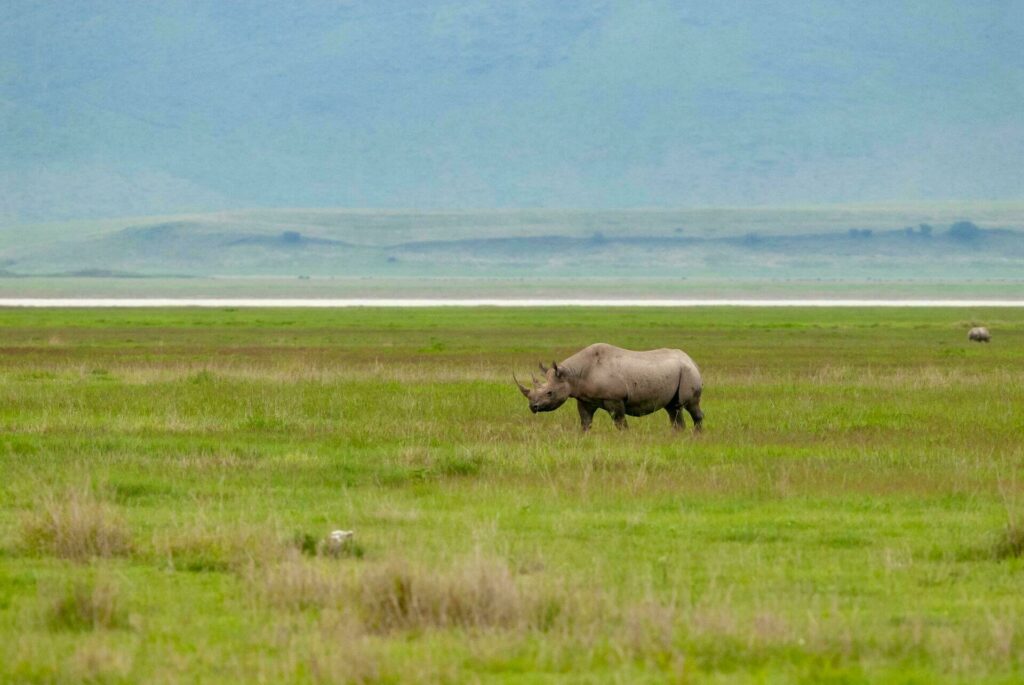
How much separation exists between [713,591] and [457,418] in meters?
13.6

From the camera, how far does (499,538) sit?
13.7 m

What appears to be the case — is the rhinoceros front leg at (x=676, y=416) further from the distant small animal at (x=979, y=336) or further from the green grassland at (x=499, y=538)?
the distant small animal at (x=979, y=336)

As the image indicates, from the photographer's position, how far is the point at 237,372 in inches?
1423

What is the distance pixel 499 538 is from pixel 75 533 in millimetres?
3194

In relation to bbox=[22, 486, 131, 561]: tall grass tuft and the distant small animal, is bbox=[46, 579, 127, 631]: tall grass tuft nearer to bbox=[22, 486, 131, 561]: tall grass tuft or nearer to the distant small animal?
bbox=[22, 486, 131, 561]: tall grass tuft

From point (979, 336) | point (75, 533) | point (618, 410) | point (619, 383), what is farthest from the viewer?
point (979, 336)

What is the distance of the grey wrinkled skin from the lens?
73.2 ft

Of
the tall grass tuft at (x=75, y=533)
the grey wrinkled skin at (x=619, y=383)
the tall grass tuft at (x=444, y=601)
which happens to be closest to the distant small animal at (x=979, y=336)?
the grey wrinkled skin at (x=619, y=383)

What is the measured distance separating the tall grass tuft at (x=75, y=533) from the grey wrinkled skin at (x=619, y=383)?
9657 mm

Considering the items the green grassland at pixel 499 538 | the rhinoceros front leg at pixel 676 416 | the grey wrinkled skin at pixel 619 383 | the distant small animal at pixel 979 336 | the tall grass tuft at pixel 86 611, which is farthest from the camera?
the distant small animal at pixel 979 336

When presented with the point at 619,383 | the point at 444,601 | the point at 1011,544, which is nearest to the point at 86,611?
the point at 444,601

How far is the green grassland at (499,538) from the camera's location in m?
9.91

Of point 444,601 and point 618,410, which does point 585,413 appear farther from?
point 444,601

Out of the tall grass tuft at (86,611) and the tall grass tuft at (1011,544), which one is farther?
the tall grass tuft at (1011,544)
